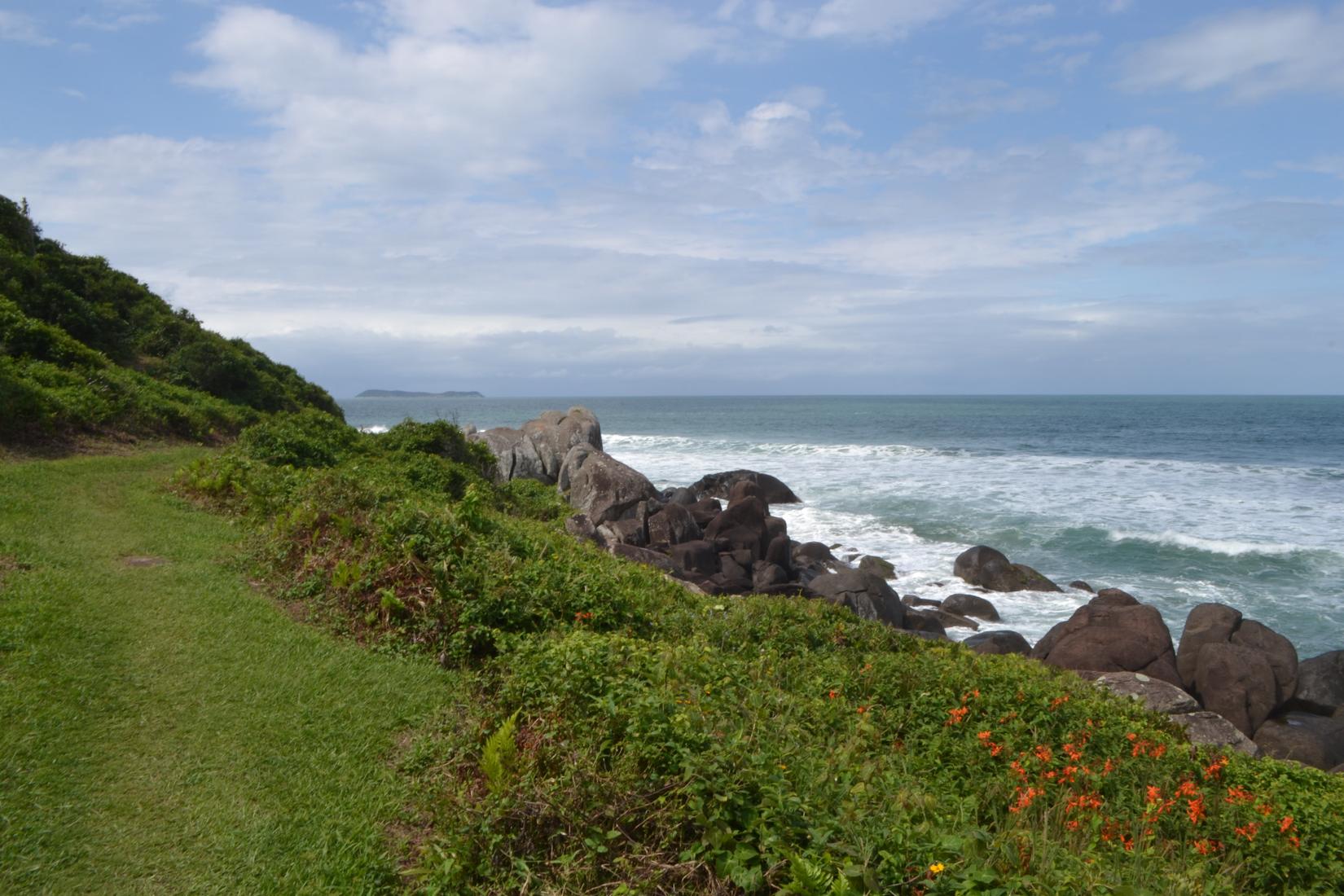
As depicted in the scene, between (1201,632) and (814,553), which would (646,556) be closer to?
(814,553)

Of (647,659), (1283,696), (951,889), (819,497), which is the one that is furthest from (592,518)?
(951,889)

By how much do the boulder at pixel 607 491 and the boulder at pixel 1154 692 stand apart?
14.9 meters

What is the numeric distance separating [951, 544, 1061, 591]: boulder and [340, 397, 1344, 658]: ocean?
44 cm

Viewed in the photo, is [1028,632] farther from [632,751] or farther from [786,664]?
[632,751]

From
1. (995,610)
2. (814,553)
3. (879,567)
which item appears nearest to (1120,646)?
(995,610)

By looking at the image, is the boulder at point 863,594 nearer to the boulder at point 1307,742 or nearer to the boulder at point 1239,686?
the boulder at point 1239,686

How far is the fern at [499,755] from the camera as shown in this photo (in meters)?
5.09

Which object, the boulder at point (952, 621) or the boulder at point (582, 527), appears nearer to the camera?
the boulder at point (952, 621)

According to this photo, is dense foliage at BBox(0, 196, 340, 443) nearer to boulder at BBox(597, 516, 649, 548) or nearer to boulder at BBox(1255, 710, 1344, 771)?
boulder at BBox(597, 516, 649, 548)

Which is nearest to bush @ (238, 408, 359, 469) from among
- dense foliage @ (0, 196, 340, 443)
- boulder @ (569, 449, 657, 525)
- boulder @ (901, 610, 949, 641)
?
dense foliage @ (0, 196, 340, 443)

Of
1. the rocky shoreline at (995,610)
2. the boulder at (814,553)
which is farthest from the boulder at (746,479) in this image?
the boulder at (814,553)

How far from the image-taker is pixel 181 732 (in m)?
5.89

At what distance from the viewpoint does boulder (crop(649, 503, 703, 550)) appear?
76.8 feet

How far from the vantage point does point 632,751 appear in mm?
4984
